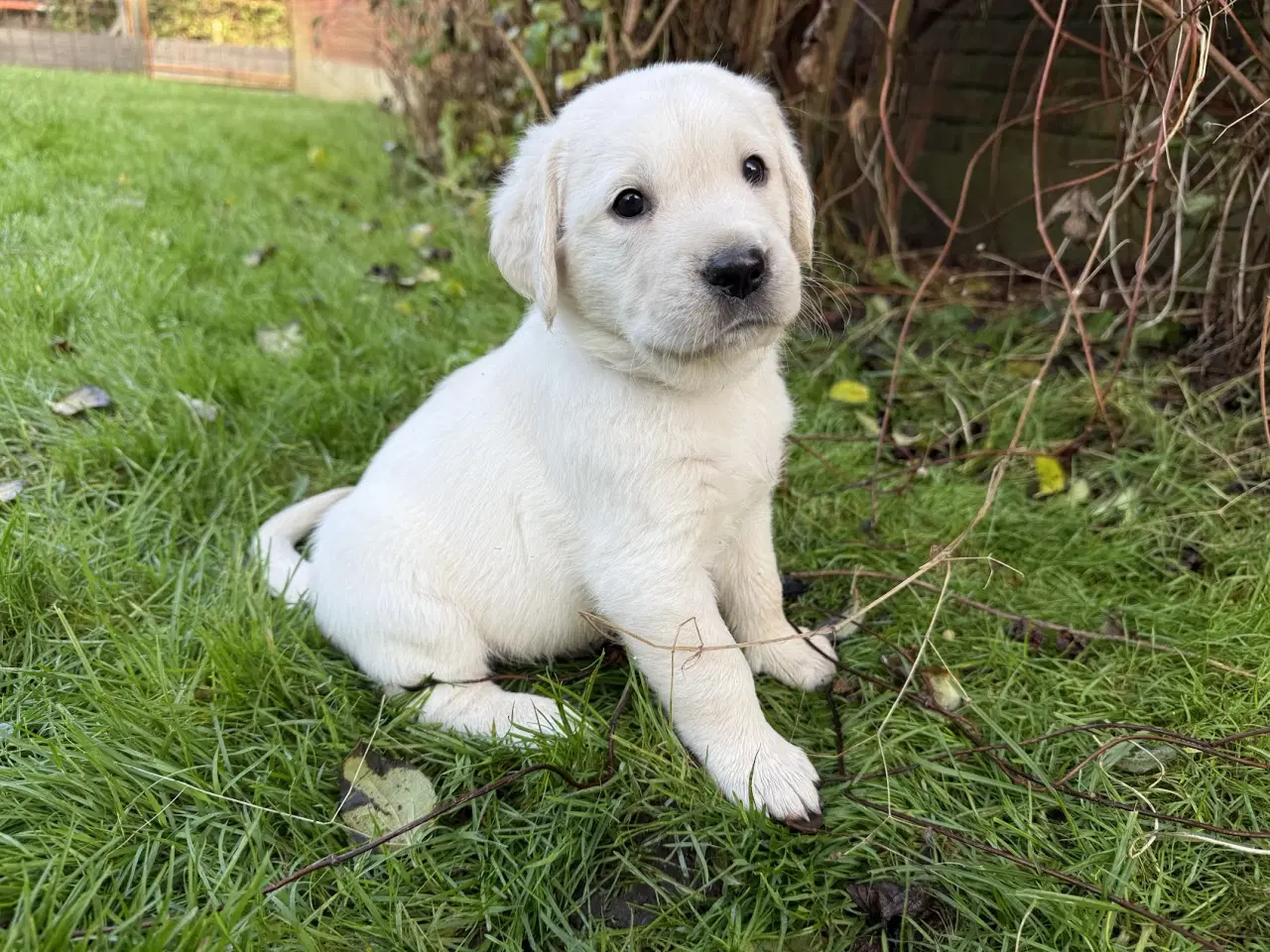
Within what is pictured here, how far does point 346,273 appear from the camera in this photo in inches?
204

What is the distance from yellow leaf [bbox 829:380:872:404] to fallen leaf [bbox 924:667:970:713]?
1856 mm

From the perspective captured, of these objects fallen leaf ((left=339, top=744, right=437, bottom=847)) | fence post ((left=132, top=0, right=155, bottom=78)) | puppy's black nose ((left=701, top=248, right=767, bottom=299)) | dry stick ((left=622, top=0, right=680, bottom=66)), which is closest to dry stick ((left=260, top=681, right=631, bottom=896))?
fallen leaf ((left=339, top=744, right=437, bottom=847))

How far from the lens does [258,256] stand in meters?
5.20

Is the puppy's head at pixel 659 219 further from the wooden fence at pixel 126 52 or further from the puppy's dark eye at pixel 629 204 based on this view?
the wooden fence at pixel 126 52

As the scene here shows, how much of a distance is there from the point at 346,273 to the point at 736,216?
13.0 ft

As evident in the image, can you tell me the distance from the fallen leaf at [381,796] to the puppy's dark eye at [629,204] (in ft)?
4.87

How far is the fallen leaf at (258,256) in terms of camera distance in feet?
16.7

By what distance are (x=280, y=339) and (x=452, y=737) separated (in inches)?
111

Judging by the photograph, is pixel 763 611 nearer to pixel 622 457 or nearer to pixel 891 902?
pixel 622 457

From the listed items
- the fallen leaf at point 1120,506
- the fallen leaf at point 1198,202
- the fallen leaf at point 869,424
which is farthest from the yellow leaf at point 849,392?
the fallen leaf at point 1198,202

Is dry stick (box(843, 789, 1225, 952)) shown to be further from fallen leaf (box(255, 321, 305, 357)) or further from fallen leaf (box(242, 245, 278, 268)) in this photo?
fallen leaf (box(242, 245, 278, 268))

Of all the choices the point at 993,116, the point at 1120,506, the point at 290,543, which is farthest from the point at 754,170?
the point at 993,116

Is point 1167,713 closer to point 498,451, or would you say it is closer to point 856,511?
point 856,511

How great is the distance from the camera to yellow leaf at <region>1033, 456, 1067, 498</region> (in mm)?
3244
